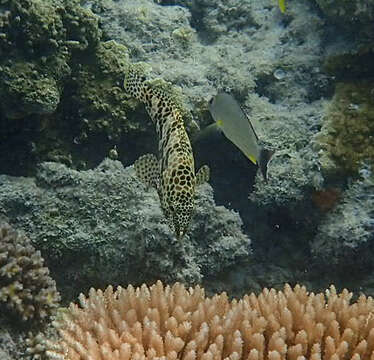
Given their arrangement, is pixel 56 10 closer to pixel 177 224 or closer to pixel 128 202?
pixel 128 202

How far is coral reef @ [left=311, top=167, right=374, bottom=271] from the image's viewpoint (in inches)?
215

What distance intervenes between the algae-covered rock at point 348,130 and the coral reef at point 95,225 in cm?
234

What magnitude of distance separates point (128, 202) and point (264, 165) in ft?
5.25

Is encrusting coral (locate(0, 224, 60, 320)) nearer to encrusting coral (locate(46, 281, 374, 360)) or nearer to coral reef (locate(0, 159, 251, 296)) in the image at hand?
encrusting coral (locate(46, 281, 374, 360))

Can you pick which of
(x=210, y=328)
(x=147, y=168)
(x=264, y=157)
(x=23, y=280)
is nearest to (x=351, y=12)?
(x=264, y=157)

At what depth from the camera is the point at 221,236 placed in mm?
5555

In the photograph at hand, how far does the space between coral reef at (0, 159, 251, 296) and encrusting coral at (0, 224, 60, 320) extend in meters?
0.41

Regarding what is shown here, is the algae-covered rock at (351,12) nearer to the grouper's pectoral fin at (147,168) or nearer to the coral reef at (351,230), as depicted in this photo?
the coral reef at (351,230)

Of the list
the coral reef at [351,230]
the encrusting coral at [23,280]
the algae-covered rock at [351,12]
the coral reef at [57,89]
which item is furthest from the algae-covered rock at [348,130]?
the encrusting coral at [23,280]

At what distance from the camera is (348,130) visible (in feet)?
19.9

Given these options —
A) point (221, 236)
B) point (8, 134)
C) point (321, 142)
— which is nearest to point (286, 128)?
point (321, 142)

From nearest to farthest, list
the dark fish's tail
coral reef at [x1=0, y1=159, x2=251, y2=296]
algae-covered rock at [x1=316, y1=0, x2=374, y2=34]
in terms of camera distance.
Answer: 1. the dark fish's tail
2. coral reef at [x1=0, y1=159, x2=251, y2=296]
3. algae-covered rock at [x1=316, y1=0, x2=374, y2=34]

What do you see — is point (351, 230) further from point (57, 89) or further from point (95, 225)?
point (57, 89)

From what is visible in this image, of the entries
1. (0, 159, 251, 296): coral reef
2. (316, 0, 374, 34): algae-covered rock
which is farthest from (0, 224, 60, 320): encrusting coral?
(316, 0, 374, 34): algae-covered rock
